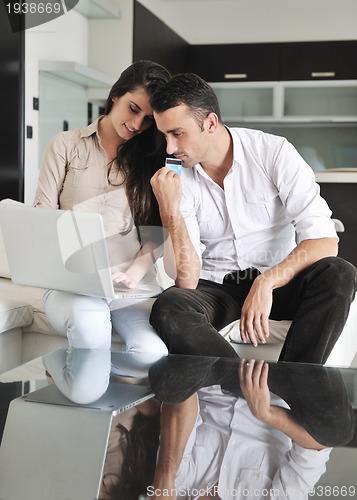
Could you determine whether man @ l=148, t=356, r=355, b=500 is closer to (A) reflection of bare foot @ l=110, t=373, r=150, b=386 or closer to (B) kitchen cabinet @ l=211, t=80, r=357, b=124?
(A) reflection of bare foot @ l=110, t=373, r=150, b=386

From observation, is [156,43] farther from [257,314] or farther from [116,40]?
[257,314]

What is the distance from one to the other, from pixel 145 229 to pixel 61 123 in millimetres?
2569

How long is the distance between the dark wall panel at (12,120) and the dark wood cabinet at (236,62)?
9.40ft

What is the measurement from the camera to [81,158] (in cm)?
232

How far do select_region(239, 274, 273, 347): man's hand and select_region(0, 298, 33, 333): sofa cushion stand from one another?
0.83 metres

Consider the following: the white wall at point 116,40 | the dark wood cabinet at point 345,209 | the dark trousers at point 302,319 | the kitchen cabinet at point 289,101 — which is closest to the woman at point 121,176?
the dark trousers at point 302,319

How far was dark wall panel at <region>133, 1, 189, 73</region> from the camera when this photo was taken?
5.34m

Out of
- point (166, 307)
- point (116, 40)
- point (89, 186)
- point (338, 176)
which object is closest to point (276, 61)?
point (116, 40)

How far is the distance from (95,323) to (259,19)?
17.8ft

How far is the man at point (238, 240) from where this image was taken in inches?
77.7

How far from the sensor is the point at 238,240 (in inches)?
91.6

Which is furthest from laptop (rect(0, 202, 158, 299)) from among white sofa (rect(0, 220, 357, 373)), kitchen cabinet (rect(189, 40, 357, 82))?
kitchen cabinet (rect(189, 40, 357, 82))

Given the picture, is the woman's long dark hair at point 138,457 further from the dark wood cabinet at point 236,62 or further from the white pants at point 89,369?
the dark wood cabinet at point 236,62

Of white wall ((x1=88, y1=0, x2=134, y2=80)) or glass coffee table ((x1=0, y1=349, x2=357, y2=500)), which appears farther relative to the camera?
white wall ((x1=88, y1=0, x2=134, y2=80))
